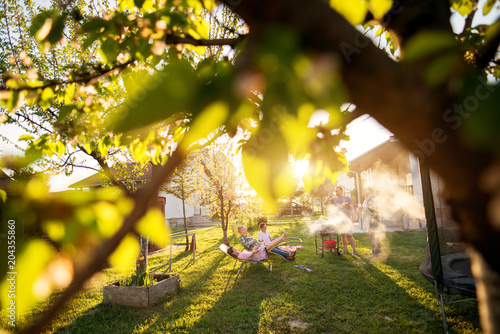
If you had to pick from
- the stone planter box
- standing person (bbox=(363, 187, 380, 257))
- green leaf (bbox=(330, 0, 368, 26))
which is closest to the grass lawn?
the stone planter box

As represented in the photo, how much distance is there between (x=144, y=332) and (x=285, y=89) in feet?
16.6

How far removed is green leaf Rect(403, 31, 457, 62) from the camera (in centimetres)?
59

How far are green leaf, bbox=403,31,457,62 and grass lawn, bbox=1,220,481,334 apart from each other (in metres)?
3.59

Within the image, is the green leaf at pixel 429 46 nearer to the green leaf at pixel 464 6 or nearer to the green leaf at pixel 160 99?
the green leaf at pixel 160 99

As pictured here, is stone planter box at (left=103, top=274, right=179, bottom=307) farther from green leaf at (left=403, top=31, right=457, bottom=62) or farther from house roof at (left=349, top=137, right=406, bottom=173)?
house roof at (left=349, top=137, right=406, bottom=173)

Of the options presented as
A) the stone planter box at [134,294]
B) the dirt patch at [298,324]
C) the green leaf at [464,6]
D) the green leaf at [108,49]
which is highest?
the green leaf at [464,6]

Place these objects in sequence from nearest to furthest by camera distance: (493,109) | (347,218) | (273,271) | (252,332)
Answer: (493,109) → (252,332) → (273,271) → (347,218)

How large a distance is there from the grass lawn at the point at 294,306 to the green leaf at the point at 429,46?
3590 millimetres

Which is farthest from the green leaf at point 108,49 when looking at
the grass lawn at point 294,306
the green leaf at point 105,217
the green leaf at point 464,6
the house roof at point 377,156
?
the house roof at point 377,156

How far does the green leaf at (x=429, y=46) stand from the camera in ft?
1.93

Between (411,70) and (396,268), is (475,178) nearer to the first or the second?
(411,70)

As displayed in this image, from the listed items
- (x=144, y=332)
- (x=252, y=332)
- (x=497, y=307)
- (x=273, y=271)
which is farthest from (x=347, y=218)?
(x=497, y=307)

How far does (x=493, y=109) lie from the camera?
443mm

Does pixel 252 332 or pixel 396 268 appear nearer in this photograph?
pixel 252 332
